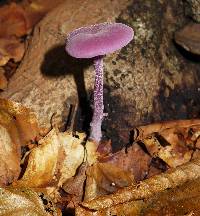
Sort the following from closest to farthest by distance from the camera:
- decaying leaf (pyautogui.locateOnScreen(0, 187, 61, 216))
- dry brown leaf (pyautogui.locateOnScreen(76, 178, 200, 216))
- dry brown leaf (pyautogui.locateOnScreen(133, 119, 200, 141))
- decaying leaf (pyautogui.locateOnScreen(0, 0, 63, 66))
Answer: decaying leaf (pyautogui.locateOnScreen(0, 187, 61, 216))
dry brown leaf (pyautogui.locateOnScreen(76, 178, 200, 216))
dry brown leaf (pyautogui.locateOnScreen(133, 119, 200, 141))
decaying leaf (pyautogui.locateOnScreen(0, 0, 63, 66))

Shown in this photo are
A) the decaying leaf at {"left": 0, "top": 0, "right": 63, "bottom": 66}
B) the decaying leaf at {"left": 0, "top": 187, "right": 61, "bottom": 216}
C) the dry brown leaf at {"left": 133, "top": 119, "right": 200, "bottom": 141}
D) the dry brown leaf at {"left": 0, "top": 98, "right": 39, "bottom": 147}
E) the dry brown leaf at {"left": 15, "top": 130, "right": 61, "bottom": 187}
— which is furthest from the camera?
the decaying leaf at {"left": 0, "top": 0, "right": 63, "bottom": 66}

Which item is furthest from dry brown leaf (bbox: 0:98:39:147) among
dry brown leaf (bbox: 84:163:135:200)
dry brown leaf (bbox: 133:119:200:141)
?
dry brown leaf (bbox: 133:119:200:141)

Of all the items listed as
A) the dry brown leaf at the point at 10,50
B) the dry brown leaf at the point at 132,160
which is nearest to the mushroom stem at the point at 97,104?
the dry brown leaf at the point at 132,160

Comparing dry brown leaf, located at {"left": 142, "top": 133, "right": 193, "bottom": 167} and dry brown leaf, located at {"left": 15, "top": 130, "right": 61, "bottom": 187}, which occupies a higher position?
dry brown leaf, located at {"left": 15, "top": 130, "right": 61, "bottom": 187}

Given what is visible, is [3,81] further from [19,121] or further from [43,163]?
[43,163]

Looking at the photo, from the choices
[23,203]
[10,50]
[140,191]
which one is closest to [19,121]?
[23,203]

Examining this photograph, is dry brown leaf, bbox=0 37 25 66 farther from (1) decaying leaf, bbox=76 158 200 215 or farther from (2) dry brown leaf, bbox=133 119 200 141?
(1) decaying leaf, bbox=76 158 200 215

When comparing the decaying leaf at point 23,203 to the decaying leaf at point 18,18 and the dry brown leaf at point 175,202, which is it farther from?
the decaying leaf at point 18,18

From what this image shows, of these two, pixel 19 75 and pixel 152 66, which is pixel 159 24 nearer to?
pixel 152 66
